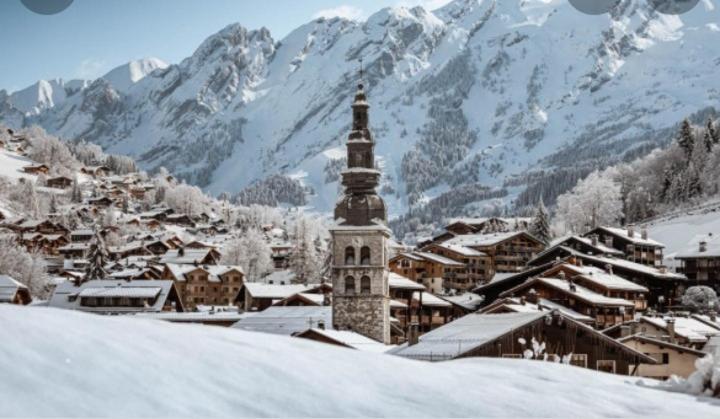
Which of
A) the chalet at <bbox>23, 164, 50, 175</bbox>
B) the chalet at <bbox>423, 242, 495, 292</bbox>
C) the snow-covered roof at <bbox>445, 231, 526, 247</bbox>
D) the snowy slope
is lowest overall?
the snowy slope

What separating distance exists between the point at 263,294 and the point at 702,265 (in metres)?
37.9

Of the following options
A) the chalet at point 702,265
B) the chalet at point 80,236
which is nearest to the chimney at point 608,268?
the chalet at point 702,265

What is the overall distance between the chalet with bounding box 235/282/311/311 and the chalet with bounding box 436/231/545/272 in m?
31.6

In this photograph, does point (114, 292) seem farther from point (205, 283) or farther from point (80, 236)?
point (80, 236)

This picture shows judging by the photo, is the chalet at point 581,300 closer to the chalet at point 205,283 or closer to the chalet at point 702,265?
the chalet at point 702,265

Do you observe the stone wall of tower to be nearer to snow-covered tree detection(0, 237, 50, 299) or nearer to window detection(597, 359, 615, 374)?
window detection(597, 359, 615, 374)

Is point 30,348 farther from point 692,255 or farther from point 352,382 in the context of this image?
point 692,255

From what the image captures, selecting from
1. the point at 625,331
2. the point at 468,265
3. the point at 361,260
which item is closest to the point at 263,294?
the point at 361,260

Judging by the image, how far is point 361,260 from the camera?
55.3 meters

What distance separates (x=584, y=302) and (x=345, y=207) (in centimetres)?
1835

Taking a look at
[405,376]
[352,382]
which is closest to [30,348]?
[352,382]

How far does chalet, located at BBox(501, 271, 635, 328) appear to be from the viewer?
6438cm

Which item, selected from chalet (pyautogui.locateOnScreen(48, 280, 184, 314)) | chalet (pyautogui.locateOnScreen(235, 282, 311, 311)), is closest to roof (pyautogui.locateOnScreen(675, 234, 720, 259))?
chalet (pyautogui.locateOnScreen(235, 282, 311, 311))

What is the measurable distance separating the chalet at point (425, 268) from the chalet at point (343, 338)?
43875mm
